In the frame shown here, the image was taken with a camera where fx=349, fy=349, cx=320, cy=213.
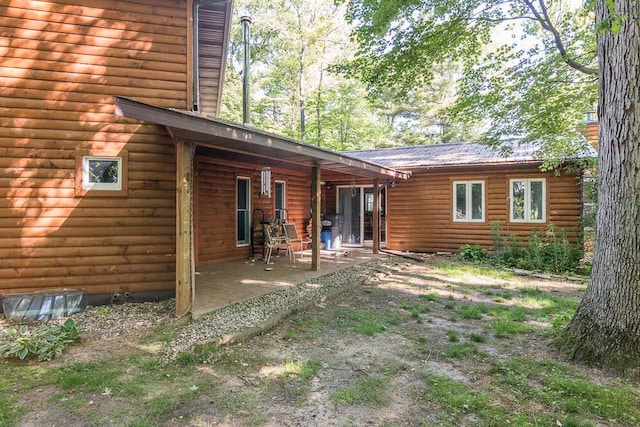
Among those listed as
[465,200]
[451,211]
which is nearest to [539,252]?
[465,200]

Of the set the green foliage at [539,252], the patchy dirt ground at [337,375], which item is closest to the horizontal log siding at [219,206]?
the patchy dirt ground at [337,375]

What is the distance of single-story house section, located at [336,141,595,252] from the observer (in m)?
9.49

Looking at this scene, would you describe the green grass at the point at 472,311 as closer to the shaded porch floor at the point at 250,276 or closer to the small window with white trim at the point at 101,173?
the shaded porch floor at the point at 250,276

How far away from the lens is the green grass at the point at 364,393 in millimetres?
2771

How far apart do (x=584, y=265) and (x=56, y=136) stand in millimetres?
11227

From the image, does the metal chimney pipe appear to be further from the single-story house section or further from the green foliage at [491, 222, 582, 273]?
the green foliage at [491, 222, 582, 273]

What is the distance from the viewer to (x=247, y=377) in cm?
316

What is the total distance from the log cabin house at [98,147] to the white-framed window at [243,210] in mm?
3338

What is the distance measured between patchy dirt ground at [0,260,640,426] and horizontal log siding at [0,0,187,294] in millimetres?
1108

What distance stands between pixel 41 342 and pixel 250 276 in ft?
11.3

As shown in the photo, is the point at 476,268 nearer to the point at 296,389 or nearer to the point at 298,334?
the point at 298,334

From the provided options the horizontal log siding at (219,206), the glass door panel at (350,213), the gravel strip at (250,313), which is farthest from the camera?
the glass door panel at (350,213)

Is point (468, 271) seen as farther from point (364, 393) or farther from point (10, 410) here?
point (10, 410)

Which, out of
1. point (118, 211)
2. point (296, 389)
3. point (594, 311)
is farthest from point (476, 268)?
point (118, 211)
